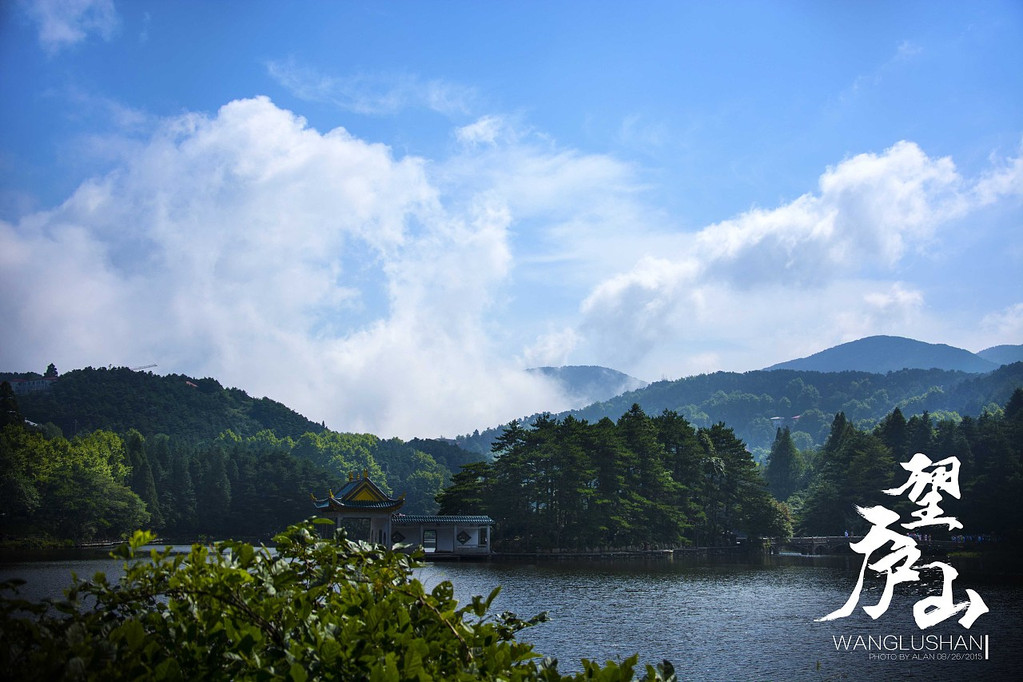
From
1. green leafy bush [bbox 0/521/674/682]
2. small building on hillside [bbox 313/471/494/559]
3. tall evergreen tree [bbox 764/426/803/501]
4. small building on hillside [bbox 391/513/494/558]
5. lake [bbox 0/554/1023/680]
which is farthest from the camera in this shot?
tall evergreen tree [bbox 764/426/803/501]

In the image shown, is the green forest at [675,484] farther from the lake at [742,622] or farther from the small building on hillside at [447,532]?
the lake at [742,622]

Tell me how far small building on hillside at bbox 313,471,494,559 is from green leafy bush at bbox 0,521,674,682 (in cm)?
3444

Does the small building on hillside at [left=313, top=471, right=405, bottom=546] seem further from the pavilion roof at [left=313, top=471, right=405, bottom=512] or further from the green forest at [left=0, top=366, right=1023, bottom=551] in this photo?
the green forest at [left=0, top=366, right=1023, bottom=551]

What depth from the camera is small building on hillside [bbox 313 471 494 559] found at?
122ft

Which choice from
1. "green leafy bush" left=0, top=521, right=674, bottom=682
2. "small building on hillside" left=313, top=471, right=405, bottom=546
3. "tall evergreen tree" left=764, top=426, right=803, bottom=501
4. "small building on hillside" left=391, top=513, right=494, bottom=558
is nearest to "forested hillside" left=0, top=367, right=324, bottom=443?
"small building on hillside" left=313, top=471, right=405, bottom=546

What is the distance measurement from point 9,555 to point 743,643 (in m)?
32.4

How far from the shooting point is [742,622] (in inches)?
728

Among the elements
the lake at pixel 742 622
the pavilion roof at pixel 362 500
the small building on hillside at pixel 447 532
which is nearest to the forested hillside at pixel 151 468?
the pavilion roof at pixel 362 500

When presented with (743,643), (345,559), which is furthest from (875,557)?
(345,559)

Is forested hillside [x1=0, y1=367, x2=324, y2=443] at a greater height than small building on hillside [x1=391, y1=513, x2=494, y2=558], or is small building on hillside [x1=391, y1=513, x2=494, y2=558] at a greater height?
forested hillside [x1=0, y1=367, x2=324, y2=443]

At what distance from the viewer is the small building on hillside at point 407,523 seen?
37156 mm

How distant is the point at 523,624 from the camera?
3.03 metres

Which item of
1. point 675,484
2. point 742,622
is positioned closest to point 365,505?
point 675,484

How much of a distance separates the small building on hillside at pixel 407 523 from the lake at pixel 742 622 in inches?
275
